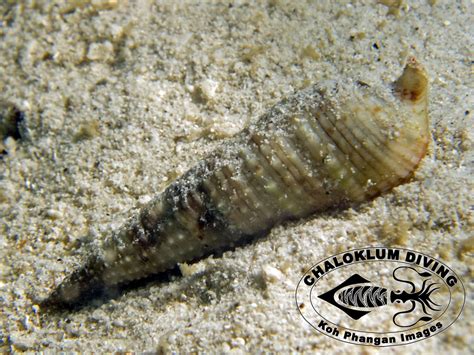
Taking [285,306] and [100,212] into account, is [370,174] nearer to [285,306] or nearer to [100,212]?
[285,306]

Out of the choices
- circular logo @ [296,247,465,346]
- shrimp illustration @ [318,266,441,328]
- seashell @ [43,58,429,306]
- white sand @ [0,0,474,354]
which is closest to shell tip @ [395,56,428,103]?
seashell @ [43,58,429,306]

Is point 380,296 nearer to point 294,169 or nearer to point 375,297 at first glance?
point 375,297

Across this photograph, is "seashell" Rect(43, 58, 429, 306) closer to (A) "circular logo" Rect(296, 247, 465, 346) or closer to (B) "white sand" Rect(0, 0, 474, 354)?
(B) "white sand" Rect(0, 0, 474, 354)

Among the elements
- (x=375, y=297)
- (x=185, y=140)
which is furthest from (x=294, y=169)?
(x=185, y=140)

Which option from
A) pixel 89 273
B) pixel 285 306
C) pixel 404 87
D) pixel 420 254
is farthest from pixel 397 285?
pixel 89 273

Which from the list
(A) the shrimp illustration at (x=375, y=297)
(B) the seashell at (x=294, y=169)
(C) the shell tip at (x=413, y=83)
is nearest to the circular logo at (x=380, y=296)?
(A) the shrimp illustration at (x=375, y=297)
